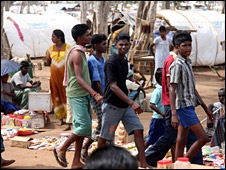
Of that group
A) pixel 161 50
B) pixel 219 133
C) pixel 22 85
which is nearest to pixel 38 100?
pixel 22 85

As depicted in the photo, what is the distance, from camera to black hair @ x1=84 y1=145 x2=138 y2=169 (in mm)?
2625

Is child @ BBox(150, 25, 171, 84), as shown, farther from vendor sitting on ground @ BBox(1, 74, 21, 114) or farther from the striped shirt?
the striped shirt

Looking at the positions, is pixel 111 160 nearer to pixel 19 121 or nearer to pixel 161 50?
pixel 19 121

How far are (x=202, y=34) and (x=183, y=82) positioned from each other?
579 inches

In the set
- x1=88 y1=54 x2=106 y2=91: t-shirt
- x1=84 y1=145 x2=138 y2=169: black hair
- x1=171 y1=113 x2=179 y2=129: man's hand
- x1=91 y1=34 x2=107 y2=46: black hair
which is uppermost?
x1=91 y1=34 x2=107 y2=46: black hair

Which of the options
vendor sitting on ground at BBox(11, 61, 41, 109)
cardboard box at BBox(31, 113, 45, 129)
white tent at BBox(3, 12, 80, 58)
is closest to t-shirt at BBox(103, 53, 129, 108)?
cardboard box at BBox(31, 113, 45, 129)

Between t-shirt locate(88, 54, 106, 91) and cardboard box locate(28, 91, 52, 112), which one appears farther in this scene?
cardboard box locate(28, 91, 52, 112)

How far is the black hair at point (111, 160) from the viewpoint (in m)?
2.62

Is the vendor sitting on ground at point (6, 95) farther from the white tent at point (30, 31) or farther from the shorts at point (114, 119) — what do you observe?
the white tent at point (30, 31)

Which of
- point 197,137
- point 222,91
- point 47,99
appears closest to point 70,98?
point 197,137

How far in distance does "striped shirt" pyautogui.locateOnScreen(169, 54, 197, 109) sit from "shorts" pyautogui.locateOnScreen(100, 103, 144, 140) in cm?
59

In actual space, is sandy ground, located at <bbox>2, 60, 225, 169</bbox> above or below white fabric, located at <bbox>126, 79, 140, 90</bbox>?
below

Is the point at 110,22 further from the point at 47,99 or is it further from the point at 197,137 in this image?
the point at 197,137

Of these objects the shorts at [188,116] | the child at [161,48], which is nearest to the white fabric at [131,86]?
the shorts at [188,116]
